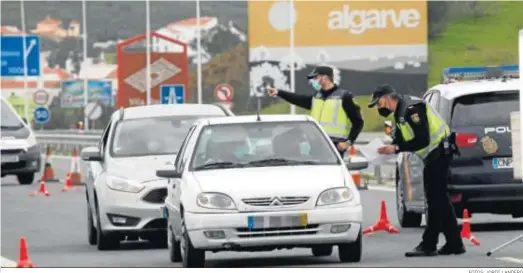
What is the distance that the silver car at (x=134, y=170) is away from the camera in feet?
64.1

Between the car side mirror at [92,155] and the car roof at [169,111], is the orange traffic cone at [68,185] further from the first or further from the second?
the car side mirror at [92,155]

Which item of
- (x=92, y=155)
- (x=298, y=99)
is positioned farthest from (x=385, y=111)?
(x=92, y=155)

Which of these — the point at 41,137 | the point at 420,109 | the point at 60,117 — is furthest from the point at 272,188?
the point at 60,117

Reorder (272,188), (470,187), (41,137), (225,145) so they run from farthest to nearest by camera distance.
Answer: (41,137) → (470,187) → (225,145) → (272,188)

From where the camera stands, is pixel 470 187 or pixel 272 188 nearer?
pixel 272 188

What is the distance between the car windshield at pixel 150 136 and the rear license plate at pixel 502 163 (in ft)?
10.8

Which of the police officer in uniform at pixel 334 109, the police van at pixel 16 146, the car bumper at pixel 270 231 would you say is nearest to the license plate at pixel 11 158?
the police van at pixel 16 146

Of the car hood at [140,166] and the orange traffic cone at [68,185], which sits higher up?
the car hood at [140,166]

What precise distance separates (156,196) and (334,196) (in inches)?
161

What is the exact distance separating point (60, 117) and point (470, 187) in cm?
10318

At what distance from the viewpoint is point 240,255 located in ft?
59.2

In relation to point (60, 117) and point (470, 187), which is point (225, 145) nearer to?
point (470, 187)

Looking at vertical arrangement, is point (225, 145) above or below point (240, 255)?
above

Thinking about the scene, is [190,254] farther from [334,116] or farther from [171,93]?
[171,93]
